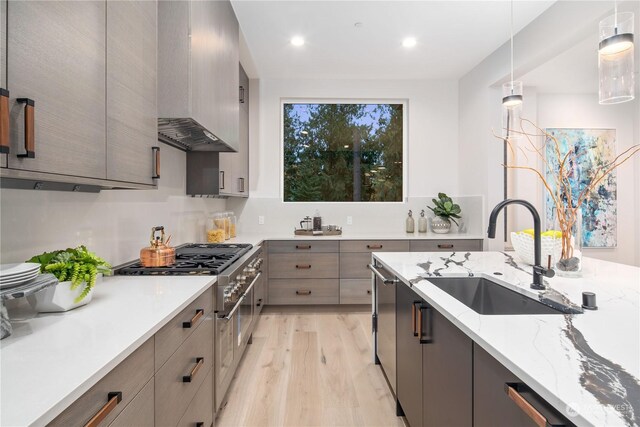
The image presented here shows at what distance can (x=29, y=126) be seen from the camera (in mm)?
880

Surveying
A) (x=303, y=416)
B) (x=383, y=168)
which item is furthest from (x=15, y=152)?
(x=383, y=168)

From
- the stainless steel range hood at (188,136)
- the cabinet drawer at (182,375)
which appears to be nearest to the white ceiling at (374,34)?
the stainless steel range hood at (188,136)

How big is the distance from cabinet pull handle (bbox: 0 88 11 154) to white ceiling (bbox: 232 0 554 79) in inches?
91.4

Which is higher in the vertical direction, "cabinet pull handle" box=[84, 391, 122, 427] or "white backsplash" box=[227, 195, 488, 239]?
"white backsplash" box=[227, 195, 488, 239]

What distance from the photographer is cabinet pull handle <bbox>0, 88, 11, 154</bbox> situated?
80cm

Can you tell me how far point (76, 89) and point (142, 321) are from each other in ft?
2.63

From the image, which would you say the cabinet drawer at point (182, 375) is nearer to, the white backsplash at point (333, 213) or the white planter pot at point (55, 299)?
the white planter pot at point (55, 299)

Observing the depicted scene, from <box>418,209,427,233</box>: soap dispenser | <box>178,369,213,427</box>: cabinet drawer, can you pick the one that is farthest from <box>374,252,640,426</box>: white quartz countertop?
<box>418,209,427,233</box>: soap dispenser

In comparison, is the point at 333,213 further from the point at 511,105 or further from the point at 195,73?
the point at 195,73

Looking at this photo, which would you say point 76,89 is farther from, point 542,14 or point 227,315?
point 542,14

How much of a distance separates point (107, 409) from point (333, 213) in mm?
3657

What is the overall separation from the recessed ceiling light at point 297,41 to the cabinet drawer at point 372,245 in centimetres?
213

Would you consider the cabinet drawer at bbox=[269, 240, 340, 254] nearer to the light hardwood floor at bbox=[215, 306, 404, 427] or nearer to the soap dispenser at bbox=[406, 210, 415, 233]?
the light hardwood floor at bbox=[215, 306, 404, 427]

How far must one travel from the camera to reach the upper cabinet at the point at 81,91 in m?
0.88
